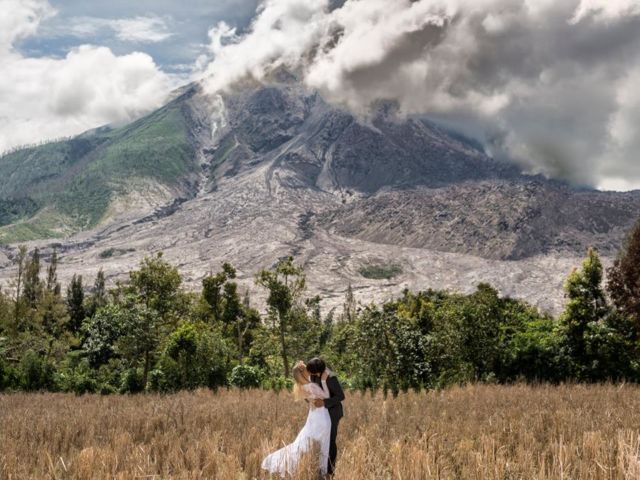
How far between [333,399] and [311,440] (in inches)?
27.6

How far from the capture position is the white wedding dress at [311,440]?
5770 mm

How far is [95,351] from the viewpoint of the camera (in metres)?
31.5

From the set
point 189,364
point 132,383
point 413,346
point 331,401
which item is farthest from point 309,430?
point 132,383

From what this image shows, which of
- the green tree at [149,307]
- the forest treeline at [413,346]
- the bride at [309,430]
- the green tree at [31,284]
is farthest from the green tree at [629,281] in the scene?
the green tree at [31,284]

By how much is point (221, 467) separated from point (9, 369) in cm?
2588

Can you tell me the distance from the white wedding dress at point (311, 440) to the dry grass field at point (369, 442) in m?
0.25

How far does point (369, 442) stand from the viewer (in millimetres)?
6406

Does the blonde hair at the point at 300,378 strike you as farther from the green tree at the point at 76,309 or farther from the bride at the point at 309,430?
the green tree at the point at 76,309

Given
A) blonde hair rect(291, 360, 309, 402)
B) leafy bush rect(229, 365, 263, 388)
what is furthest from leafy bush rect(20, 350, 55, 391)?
blonde hair rect(291, 360, 309, 402)

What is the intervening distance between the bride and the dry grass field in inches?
11.6

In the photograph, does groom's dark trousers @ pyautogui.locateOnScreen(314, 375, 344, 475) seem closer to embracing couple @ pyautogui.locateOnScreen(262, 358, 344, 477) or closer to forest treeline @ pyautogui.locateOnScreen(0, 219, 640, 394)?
embracing couple @ pyautogui.locateOnScreen(262, 358, 344, 477)

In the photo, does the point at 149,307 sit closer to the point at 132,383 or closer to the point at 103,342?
the point at 132,383

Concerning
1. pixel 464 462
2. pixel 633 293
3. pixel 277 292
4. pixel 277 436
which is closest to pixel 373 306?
pixel 277 292

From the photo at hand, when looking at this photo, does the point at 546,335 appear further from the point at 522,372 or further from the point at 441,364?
the point at 441,364
